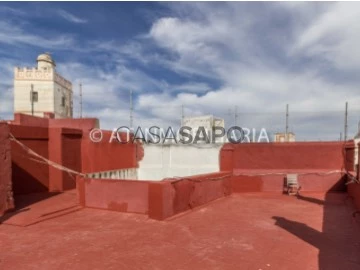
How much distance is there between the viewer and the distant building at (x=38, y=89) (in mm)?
36094

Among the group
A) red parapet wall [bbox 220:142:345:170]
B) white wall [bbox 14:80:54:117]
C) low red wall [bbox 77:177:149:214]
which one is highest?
white wall [bbox 14:80:54:117]

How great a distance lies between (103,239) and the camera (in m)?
5.63

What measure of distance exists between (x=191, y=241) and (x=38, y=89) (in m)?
37.2

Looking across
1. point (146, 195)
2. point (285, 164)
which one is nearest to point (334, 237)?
point (146, 195)

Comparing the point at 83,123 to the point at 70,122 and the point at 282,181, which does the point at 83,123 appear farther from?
the point at 282,181

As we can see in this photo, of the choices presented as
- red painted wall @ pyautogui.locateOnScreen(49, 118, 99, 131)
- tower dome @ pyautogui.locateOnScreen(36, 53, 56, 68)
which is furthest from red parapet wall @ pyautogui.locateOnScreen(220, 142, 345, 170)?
tower dome @ pyautogui.locateOnScreen(36, 53, 56, 68)

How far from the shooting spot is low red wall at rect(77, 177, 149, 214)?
24.9ft

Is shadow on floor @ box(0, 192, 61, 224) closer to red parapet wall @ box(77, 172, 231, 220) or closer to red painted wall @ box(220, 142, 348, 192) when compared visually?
red parapet wall @ box(77, 172, 231, 220)

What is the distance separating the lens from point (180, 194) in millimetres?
7777

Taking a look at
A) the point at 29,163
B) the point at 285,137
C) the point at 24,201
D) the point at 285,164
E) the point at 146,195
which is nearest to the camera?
the point at 146,195

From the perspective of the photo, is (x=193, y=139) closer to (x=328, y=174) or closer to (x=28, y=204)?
(x=328, y=174)

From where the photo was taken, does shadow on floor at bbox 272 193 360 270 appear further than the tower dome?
No

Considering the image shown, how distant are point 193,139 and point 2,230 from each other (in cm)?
1029

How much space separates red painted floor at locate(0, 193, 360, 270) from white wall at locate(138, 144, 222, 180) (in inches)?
213
